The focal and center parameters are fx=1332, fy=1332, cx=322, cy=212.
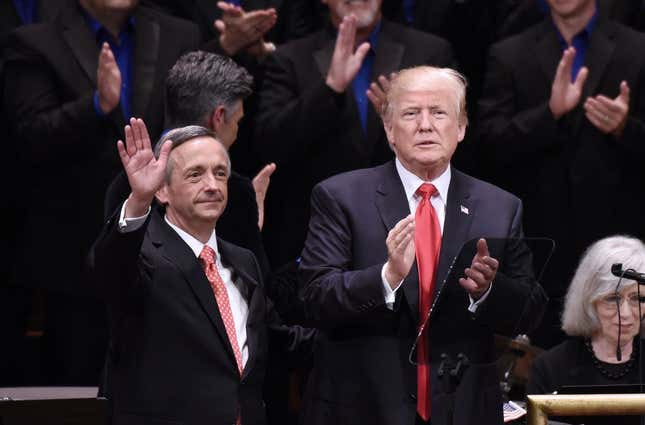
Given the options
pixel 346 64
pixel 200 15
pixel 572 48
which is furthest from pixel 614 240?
pixel 200 15

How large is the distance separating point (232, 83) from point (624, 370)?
158 cm

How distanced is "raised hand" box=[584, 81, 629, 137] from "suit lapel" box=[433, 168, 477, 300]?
1.44 m

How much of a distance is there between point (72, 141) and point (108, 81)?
27cm

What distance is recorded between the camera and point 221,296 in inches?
141

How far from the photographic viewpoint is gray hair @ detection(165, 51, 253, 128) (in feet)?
13.6

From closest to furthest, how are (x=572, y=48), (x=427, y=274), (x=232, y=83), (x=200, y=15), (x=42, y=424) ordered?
(x=42, y=424)
(x=427, y=274)
(x=232, y=83)
(x=572, y=48)
(x=200, y=15)

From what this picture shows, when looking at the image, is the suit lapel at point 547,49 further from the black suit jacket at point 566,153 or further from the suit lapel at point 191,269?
the suit lapel at point 191,269

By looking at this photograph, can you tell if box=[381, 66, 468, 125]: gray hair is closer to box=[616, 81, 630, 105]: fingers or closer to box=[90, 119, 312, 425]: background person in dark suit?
box=[90, 119, 312, 425]: background person in dark suit

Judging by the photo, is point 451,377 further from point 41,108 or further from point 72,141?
point 41,108

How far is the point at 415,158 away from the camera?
3.51 meters

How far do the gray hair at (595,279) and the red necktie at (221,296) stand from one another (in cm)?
137

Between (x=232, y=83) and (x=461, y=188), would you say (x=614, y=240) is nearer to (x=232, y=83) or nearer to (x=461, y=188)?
(x=461, y=188)

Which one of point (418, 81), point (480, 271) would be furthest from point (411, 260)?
point (418, 81)

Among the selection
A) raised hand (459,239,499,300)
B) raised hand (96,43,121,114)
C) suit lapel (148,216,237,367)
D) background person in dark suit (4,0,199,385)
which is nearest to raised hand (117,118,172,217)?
suit lapel (148,216,237,367)
